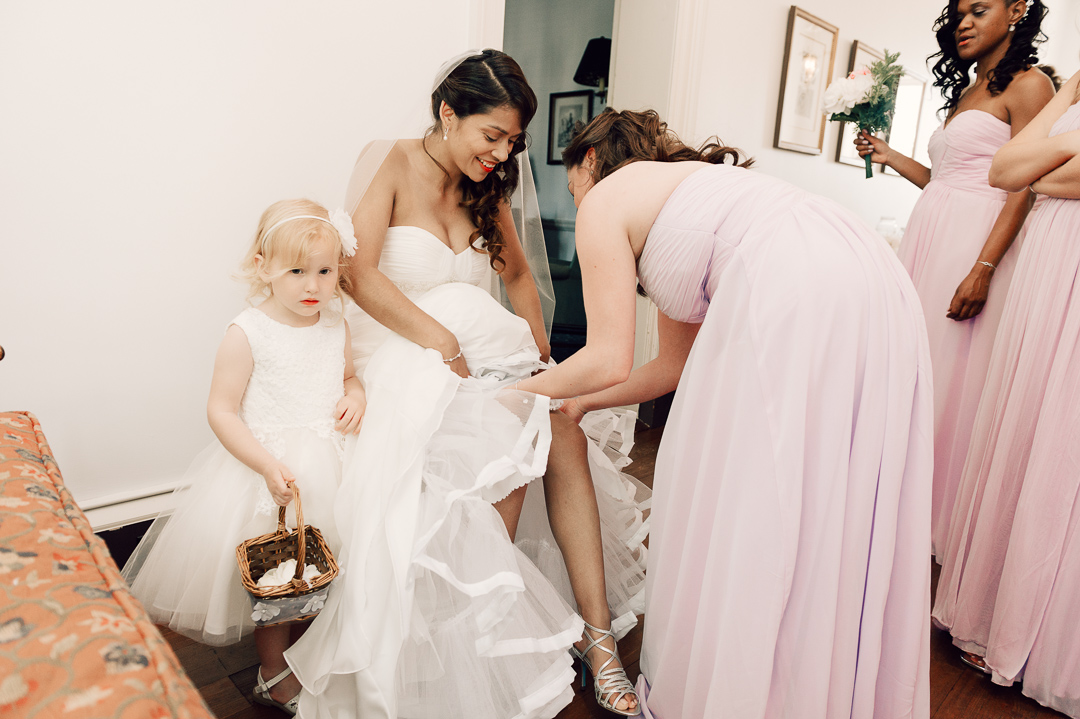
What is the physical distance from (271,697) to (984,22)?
274 cm

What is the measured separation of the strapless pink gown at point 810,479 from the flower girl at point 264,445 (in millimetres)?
785

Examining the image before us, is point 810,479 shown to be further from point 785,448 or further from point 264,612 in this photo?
point 264,612

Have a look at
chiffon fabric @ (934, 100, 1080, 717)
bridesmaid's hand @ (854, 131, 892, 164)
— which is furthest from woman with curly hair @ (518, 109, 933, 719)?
bridesmaid's hand @ (854, 131, 892, 164)

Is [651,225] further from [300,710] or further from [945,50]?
[945,50]

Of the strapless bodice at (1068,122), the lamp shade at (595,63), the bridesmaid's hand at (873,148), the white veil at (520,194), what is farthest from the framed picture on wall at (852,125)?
the white veil at (520,194)

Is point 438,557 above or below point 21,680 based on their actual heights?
below

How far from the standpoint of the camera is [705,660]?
115cm

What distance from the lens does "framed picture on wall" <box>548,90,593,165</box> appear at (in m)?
4.82

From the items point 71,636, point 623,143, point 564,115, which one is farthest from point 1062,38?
point 71,636

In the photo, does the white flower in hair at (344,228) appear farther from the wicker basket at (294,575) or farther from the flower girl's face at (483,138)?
the wicker basket at (294,575)

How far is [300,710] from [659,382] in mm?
1046

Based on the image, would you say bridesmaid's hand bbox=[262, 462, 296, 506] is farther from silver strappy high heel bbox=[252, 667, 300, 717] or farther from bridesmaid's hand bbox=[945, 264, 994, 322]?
bridesmaid's hand bbox=[945, 264, 994, 322]

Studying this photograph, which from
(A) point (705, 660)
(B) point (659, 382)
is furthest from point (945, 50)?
(A) point (705, 660)

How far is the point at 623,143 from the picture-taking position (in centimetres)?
135
